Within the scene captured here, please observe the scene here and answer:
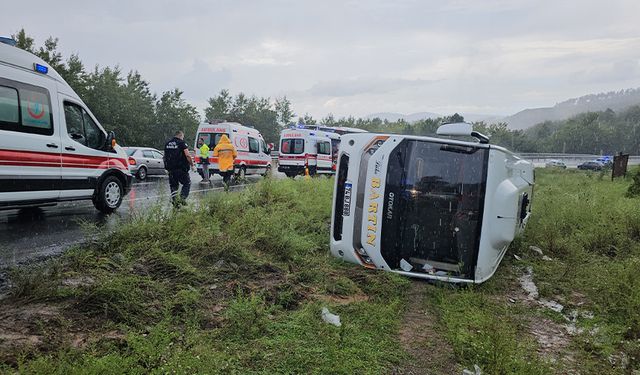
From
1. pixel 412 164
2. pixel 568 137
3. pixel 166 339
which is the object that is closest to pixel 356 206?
pixel 412 164

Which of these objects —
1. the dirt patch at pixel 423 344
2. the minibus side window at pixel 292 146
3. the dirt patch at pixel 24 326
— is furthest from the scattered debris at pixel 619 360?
the minibus side window at pixel 292 146

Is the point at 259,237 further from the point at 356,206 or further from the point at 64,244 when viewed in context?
the point at 64,244

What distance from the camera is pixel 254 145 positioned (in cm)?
1883

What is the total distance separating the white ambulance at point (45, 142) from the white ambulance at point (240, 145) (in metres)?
7.89

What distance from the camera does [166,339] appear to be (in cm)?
305

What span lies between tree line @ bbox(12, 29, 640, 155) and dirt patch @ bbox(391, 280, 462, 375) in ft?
8.15

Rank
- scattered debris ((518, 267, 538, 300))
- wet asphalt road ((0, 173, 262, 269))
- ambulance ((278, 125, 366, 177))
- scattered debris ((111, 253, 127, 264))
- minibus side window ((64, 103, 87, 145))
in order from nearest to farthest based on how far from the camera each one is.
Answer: scattered debris ((111, 253, 127, 264))
wet asphalt road ((0, 173, 262, 269))
scattered debris ((518, 267, 538, 300))
minibus side window ((64, 103, 87, 145))
ambulance ((278, 125, 366, 177))

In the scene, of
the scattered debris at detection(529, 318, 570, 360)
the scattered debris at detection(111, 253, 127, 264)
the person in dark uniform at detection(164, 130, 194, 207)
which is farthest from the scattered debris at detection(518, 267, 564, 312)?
the person in dark uniform at detection(164, 130, 194, 207)

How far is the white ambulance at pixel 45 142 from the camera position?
5797 mm

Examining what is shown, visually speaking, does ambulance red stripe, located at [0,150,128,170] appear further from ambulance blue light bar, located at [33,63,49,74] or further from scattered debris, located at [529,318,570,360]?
scattered debris, located at [529,318,570,360]

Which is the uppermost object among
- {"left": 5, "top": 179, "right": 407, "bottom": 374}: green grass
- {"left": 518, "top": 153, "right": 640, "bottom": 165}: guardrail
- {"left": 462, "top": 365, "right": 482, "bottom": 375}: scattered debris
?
{"left": 518, "top": 153, "right": 640, "bottom": 165}: guardrail

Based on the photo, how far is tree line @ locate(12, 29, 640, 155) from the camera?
32.2 meters

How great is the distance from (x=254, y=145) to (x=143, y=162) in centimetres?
467

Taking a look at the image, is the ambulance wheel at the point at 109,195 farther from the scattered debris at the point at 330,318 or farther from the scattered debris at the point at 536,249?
the scattered debris at the point at 536,249
